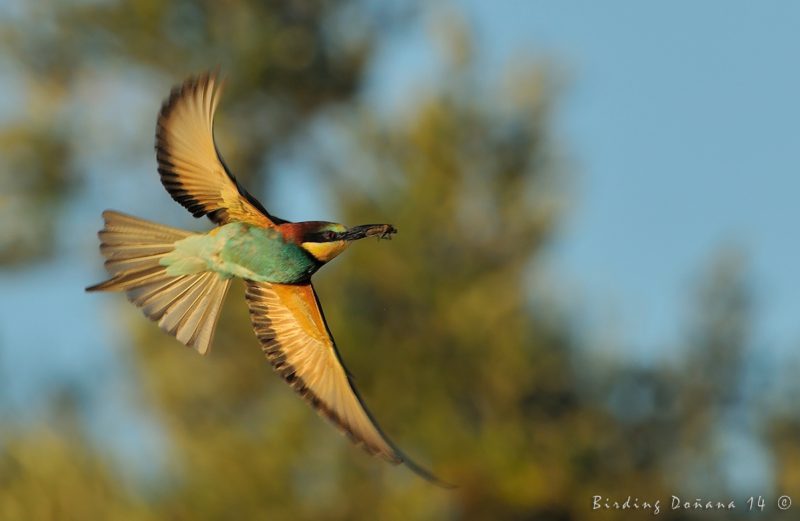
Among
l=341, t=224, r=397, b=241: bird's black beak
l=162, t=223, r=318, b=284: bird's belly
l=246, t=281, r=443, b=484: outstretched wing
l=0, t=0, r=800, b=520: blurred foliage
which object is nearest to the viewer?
l=341, t=224, r=397, b=241: bird's black beak

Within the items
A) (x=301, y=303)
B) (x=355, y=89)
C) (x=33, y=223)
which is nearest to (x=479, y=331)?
(x=355, y=89)

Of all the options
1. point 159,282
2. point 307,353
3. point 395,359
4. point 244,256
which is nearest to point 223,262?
point 244,256

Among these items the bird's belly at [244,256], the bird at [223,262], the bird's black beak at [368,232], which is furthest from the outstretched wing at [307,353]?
the bird's black beak at [368,232]

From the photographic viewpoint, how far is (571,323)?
8344 mm

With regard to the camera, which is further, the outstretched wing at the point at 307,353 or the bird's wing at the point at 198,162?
the outstretched wing at the point at 307,353

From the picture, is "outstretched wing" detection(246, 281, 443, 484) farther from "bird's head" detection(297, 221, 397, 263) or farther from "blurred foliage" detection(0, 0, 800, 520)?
"blurred foliage" detection(0, 0, 800, 520)

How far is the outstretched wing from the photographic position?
2.02 meters

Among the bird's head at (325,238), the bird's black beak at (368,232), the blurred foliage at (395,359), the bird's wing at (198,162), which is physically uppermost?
the blurred foliage at (395,359)

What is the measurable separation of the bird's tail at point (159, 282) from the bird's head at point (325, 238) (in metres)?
0.21

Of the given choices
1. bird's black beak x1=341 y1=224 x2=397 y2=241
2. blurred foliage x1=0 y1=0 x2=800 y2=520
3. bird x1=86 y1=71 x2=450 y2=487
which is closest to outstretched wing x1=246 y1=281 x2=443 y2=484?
bird x1=86 y1=71 x2=450 y2=487

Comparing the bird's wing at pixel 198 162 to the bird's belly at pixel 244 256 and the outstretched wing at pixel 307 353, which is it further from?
the outstretched wing at pixel 307 353

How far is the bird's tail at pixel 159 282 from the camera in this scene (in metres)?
1.95

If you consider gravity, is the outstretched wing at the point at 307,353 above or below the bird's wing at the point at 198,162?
below

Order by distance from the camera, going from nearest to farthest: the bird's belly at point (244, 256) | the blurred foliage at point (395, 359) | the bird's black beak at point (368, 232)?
the bird's black beak at point (368, 232)
the bird's belly at point (244, 256)
the blurred foliage at point (395, 359)
